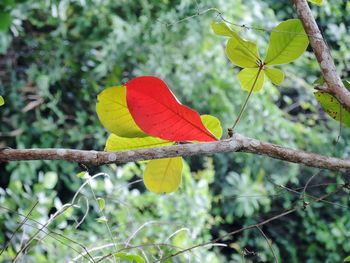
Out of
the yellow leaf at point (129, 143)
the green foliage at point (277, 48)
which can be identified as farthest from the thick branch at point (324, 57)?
the yellow leaf at point (129, 143)

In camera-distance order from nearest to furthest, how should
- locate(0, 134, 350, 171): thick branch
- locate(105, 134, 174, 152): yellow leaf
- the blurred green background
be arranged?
1. locate(0, 134, 350, 171): thick branch
2. locate(105, 134, 174, 152): yellow leaf
3. the blurred green background

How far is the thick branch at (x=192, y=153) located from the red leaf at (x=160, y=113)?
36 millimetres

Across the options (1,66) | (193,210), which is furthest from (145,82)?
(1,66)

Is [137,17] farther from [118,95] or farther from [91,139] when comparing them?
[118,95]

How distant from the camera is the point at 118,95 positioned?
0.48m

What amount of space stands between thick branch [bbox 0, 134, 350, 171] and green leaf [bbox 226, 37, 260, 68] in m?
0.11

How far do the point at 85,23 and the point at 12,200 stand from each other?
886 millimetres

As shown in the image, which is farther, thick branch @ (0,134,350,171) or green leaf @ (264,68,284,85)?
green leaf @ (264,68,284,85)

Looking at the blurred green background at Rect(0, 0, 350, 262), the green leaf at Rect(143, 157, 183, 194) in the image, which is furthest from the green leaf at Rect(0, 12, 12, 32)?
the blurred green background at Rect(0, 0, 350, 262)

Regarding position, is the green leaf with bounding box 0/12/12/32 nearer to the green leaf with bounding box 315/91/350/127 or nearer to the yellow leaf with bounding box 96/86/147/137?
the yellow leaf with bounding box 96/86/147/137

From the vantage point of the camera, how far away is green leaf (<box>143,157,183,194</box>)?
556 millimetres

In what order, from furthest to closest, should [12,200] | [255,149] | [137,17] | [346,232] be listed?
[137,17] → [346,232] → [12,200] → [255,149]

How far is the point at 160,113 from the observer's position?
45cm

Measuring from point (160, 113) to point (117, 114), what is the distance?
0.17 feet
